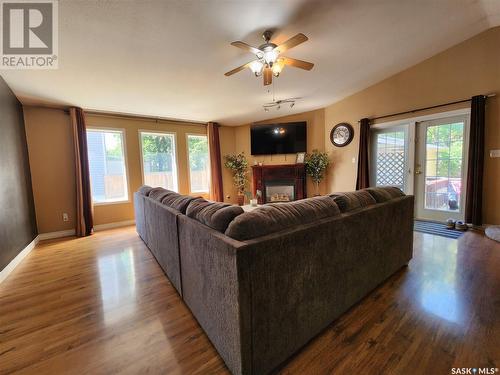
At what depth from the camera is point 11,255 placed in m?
2.59

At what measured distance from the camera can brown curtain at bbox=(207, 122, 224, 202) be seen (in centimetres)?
567

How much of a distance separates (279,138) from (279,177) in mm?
1052

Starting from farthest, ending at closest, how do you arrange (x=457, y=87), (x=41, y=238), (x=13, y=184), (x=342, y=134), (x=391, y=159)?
(x=342, y=134), (x=391, y=159), (x=41, y=238), (x=457, y=87), (x=13, y=184)

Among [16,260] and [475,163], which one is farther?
[475,163]

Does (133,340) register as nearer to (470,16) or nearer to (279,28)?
(279,28)

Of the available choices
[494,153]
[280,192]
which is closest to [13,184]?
[280,192]

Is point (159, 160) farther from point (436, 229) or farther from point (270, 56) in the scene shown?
point (436, 229)

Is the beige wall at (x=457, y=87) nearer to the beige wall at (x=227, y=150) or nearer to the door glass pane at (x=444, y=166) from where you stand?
the door glass pane at (x=444, y=166)

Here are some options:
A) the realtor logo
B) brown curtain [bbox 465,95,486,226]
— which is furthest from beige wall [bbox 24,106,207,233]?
brown curtain [bbox 465,95,486,226]

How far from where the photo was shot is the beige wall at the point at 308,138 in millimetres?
5531

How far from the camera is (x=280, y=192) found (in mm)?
5840

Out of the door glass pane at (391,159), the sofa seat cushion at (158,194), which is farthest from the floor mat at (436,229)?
the sofa seat cushion at (158,194)

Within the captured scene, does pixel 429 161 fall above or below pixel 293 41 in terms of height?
below

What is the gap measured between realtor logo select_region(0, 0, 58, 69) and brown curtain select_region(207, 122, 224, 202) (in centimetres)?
339
